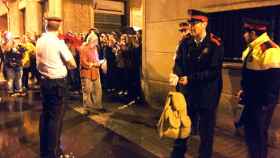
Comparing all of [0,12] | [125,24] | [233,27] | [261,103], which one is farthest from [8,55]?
[0,12]

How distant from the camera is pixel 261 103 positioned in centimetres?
428

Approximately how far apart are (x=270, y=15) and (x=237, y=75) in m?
1.18

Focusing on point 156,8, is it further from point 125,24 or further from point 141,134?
point 125,24

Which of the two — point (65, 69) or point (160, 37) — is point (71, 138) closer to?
point (65, 69)

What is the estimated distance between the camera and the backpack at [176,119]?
439cm

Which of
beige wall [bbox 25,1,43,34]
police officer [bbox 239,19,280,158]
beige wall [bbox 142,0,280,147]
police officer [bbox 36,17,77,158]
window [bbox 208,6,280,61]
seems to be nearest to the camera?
police officer [bbox 239,19,280,158]

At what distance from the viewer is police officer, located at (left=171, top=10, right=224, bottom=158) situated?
14.7 ft

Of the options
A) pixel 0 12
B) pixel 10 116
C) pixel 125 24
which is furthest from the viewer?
pixel 0 12

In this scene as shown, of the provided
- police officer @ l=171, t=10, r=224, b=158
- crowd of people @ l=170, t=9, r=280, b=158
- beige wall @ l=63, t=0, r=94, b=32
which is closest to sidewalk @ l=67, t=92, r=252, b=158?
police officer @ l=171, t=10, r=224, b=158

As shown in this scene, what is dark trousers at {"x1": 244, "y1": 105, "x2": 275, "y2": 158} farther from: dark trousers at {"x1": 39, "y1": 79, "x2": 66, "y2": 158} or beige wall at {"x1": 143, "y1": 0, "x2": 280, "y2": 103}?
beige wall at {"x1": 143, "y1": 0, "x2": 280, "y2": 103}

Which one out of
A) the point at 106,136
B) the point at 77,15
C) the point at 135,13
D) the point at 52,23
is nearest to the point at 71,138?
the point at 106,136

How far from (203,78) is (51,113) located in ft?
7.01

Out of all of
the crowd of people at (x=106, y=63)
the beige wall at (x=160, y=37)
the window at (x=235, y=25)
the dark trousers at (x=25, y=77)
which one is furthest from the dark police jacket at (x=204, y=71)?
the dark trousers at (x=25, y=77)

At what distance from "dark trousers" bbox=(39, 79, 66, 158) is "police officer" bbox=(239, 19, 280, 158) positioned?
8.14 feet
